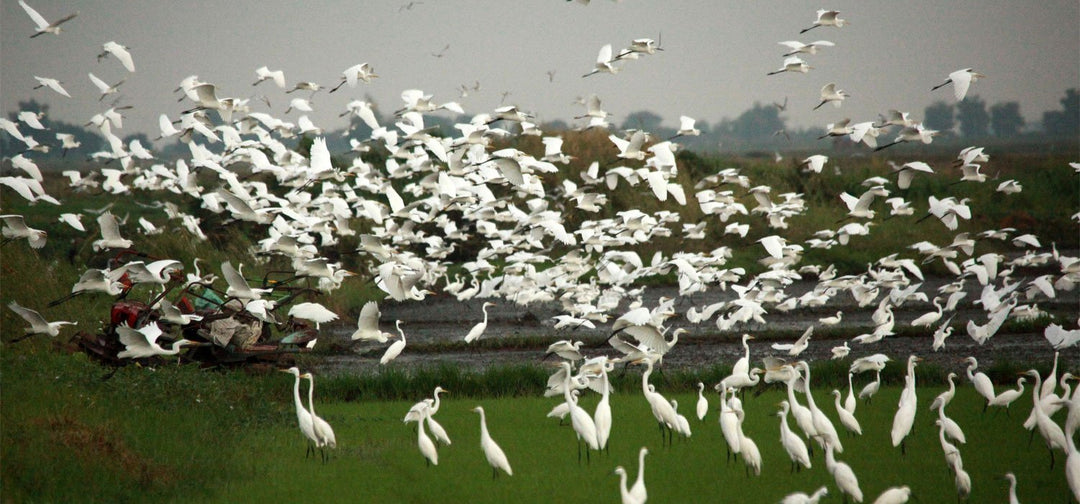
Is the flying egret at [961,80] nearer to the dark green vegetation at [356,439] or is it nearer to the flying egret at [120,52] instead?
the dark green vegetation at [356,439]

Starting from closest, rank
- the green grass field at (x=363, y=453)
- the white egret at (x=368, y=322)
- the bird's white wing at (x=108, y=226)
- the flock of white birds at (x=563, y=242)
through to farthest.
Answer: the green grass field at (x=363, y=453) → the flock of white birds at (x=563, y=242) → the white egret at (x=368, y=322) → the bird's white wing at (x=108, y=226)

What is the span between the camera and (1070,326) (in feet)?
58.3

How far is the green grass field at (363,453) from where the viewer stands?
23.6 feet

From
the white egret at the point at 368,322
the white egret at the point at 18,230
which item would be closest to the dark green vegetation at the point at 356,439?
the white egret at the point at 368,322

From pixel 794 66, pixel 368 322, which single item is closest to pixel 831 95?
pixel 794 66

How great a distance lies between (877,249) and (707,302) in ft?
24.7

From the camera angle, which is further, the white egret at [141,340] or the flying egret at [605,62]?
the flying egret at [605,62]

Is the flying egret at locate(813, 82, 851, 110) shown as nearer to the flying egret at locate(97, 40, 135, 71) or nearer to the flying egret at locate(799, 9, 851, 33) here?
the flying egret at locate(799, 9, 851, 33)

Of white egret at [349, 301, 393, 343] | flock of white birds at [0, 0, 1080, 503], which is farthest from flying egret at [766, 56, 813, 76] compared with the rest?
white egret at [349, 301, 393, 343]

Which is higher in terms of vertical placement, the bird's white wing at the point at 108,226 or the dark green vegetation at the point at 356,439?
the bird's white wing at the point at 108,226

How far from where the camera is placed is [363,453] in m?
8.81

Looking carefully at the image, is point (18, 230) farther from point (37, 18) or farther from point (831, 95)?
point (831, 95)

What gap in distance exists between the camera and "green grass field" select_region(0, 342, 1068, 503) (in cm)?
720

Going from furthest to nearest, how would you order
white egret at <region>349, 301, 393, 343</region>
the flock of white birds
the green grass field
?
white egret at <region>349, 301, 393, 343</region> → the flock of white birds → the green grass field
